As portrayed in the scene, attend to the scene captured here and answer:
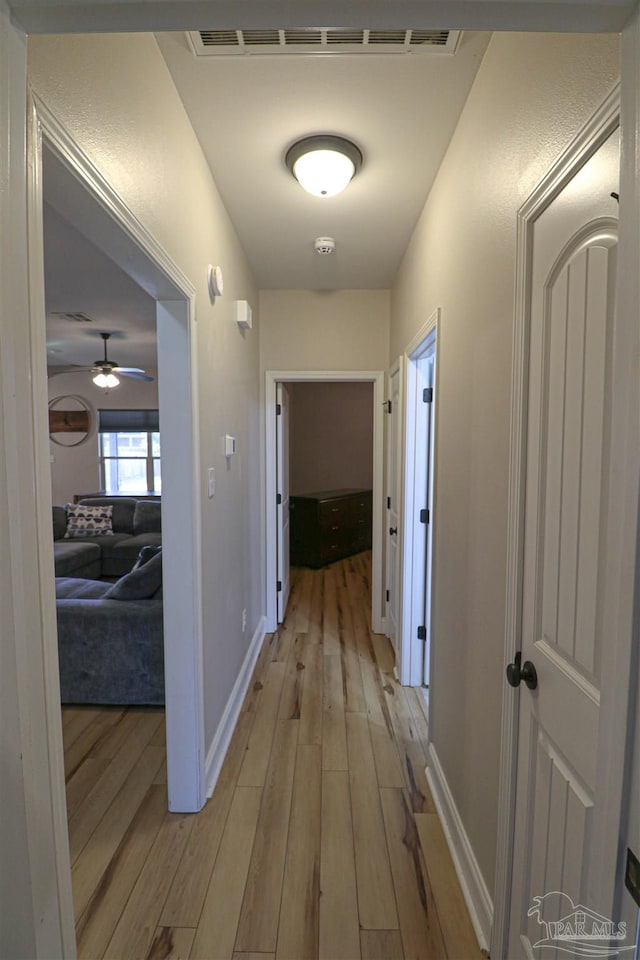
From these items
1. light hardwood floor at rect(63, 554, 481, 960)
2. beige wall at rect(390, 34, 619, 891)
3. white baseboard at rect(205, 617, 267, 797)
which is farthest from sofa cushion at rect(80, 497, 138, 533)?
beige wall at rect(390, 34, 619, 891)

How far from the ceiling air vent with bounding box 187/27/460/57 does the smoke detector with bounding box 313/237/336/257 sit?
126 cm

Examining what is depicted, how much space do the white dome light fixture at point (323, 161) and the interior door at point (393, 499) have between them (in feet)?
4.03

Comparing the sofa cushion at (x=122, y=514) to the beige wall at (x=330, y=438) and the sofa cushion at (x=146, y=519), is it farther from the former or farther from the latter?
the beige wall at (x=330, y=438)

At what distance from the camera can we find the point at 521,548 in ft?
3.76

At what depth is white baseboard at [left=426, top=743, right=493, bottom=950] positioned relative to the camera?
136 centimetres

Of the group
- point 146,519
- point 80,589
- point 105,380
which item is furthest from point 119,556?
point 105,380

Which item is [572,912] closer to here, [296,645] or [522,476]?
[522,476]

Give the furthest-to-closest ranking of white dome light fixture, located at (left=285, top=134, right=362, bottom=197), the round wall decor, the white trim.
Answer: the round wall decor, white dome light fixture, located at (left=285, top=134, right=362, bottom=197), the white trim

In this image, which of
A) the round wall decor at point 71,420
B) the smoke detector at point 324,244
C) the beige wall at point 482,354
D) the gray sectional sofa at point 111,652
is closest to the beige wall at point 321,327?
the smoke detector at point 324,244

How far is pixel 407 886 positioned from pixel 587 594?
1.36m

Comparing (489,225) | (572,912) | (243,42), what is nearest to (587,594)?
(572,912)

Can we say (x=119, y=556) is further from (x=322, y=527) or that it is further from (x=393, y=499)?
(x=393, y=499)

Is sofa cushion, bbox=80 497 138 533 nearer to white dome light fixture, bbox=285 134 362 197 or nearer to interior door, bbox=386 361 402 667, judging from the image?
interior door, bbox=386 361 402 667

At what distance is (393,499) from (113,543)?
11.4 ft
